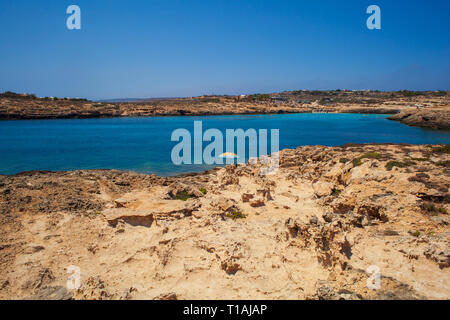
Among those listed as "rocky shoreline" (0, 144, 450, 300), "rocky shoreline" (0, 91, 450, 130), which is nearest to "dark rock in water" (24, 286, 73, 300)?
"rocky shoreline" (0, 144, 450, 300)

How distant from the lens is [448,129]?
49.3 metres

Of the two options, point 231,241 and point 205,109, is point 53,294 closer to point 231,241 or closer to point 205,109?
point 231,241

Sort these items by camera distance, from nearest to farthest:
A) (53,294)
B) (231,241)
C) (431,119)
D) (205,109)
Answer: (53,294) < (231,241) < (431,119) < (205,109)

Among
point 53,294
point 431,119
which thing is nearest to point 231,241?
point 53,294

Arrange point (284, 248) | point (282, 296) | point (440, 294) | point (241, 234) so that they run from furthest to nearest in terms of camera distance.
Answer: point (241, 234) < point (284, 248) < point (282, 296) < point (440, 294)

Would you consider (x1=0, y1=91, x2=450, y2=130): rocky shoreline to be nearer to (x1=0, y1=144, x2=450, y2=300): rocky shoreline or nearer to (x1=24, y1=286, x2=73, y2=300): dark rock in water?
(x1=0, y1=144, x2=450, y2=300): rocky shoreline

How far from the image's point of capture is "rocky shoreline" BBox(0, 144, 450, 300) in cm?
560

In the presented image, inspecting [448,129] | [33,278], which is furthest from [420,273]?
[448,129]

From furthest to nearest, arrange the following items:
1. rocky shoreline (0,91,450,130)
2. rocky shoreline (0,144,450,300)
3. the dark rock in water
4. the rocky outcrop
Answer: rocky shoreline (0,91,450,130) → the rocky outcrop → rocky shoreline (0,144,450,300) → the dark rock in water

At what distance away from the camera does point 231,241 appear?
270 inches

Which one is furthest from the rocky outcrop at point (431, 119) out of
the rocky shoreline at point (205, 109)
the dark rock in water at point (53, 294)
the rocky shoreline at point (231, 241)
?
the dark rock in water at point (53, 294)

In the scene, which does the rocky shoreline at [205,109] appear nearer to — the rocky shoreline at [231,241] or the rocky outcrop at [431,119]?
the rocky outcrop at [431,119]

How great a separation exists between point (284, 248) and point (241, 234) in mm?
1262

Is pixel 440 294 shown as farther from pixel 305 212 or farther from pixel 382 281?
pixel 305 212
